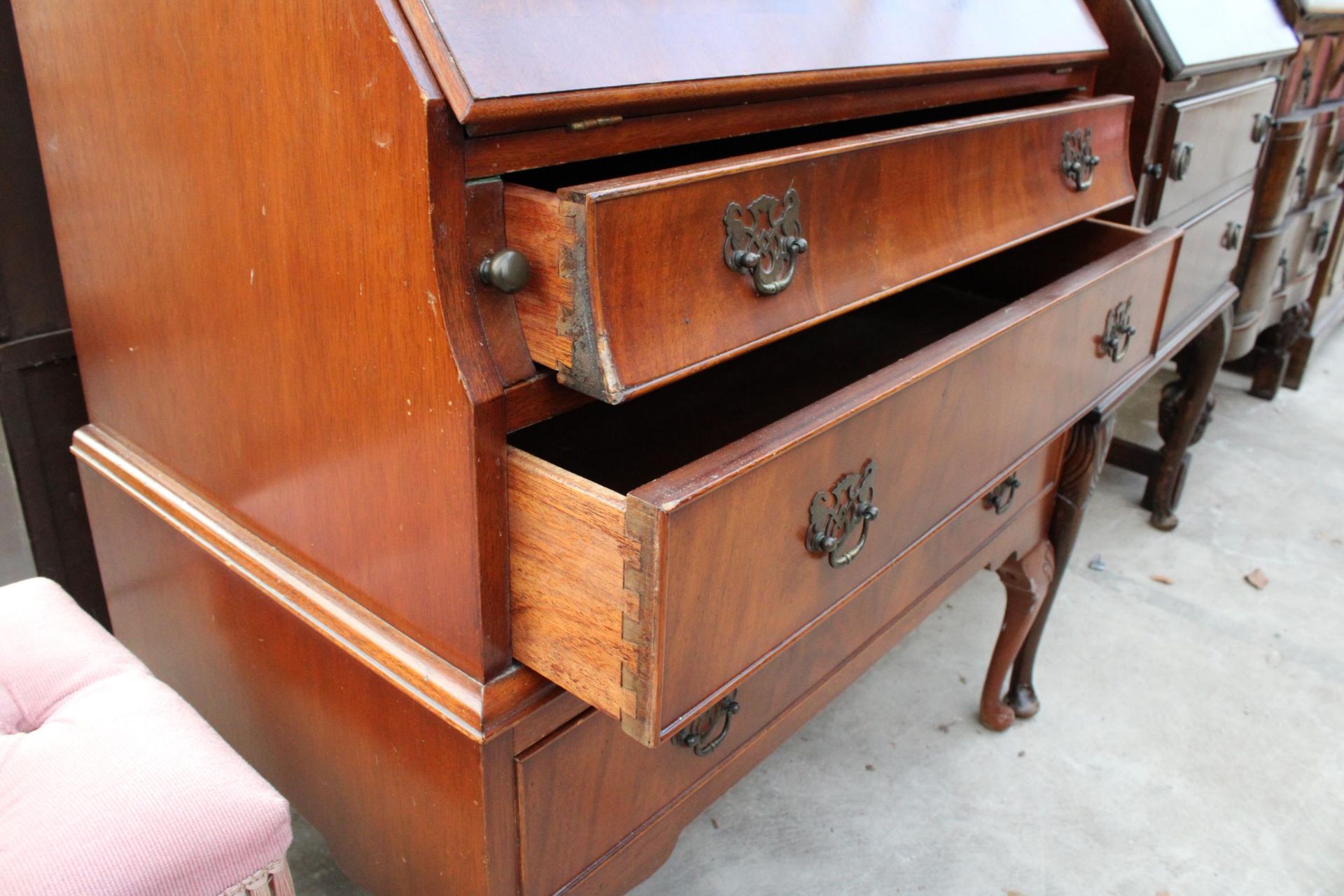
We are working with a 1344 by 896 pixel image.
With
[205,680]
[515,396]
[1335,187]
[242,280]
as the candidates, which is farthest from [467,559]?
[1335,187]

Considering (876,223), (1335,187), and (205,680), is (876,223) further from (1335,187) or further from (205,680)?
(1335,187)

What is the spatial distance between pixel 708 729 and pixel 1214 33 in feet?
3.89

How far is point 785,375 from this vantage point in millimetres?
1153

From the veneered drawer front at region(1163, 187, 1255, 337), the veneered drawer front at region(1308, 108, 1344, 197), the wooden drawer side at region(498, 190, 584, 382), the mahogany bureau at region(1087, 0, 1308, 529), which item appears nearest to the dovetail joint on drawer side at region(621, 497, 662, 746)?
the wooden drawer side at region(498, 190, 584, 382)

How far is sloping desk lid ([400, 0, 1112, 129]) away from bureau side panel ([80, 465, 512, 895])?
43cm

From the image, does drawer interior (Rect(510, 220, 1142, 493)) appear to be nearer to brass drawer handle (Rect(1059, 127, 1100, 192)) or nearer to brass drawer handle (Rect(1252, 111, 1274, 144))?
brass drawer handle (Rect(1059, 127, 1100, 192))

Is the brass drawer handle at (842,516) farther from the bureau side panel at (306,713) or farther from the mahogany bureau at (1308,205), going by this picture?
the mahogany bureau at (1308,205)

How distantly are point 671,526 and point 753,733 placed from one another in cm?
43

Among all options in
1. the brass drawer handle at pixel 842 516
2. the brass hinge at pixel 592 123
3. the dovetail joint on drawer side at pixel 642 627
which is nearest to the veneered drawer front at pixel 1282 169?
the brass drawer handle at pixel 842 516

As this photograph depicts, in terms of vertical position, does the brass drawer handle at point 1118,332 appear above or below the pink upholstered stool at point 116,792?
above

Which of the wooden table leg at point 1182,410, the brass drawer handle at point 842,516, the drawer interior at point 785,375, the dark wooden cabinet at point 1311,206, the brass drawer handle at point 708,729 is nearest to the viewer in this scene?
the brass drawer handle at point 842,516

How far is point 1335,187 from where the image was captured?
7.79ft

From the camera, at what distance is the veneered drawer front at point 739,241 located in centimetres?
58

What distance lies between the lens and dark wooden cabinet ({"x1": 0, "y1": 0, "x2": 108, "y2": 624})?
1.03m
